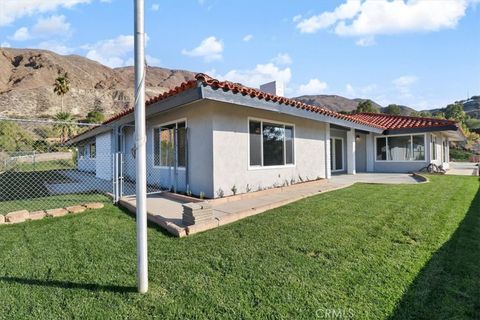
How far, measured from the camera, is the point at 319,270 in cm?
340

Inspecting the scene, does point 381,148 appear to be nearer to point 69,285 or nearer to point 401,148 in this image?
point 401,148

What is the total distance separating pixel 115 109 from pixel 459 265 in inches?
4012

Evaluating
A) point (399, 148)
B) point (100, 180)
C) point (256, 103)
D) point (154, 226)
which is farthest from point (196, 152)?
point (399, 148)

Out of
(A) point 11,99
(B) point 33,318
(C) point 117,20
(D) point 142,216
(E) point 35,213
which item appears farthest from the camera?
(A) point 11,99

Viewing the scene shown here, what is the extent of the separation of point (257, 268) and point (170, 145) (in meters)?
6.56

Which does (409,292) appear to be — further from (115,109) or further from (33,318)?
(115,109)

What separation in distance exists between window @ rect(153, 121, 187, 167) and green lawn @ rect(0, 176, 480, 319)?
3349 mm

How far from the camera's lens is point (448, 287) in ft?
9.88

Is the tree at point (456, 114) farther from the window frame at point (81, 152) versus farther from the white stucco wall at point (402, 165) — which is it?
the window frame at point (81, 152)

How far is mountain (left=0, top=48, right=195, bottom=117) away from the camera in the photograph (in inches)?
3167

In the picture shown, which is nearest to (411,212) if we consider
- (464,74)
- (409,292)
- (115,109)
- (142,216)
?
(409,292)

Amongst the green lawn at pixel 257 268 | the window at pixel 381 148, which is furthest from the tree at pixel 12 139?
the window at pixel 381 148

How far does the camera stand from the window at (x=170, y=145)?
8.63 meters

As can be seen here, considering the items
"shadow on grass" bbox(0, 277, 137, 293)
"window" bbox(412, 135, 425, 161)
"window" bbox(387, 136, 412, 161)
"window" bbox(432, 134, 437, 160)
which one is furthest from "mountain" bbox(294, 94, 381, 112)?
"shadow on grass" bbox(0, 277, 137, 293)
